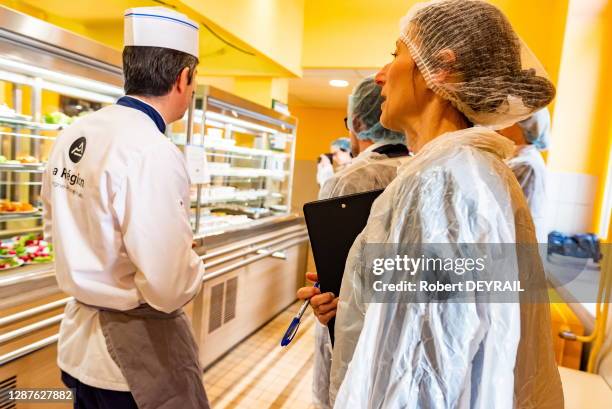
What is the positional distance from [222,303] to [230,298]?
11 cm

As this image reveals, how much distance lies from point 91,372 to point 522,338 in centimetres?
116

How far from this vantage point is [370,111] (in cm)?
176

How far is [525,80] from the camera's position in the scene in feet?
2.83

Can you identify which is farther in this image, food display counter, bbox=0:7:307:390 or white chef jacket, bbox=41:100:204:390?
food display counter, bbox=0:7:307:390

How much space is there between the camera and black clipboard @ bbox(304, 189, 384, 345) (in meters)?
1.00

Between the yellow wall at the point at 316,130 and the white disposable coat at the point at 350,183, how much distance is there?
551 cm

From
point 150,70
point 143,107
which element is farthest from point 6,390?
point 150,70

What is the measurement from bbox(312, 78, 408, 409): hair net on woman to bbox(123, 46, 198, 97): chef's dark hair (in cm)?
73

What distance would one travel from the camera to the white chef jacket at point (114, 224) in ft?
3.58

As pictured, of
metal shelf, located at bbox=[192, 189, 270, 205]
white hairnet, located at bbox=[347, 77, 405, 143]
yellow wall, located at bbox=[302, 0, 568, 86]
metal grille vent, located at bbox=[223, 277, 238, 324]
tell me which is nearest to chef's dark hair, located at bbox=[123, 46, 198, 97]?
white hairnet, located at bbox=[347, 77, 405, 143]

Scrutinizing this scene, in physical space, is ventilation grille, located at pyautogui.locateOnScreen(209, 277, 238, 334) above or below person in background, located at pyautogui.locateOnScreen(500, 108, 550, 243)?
below

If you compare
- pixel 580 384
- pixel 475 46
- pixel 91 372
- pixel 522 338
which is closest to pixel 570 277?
pixel 580 384

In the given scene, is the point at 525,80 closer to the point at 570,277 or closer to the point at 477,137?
the point at 477,137

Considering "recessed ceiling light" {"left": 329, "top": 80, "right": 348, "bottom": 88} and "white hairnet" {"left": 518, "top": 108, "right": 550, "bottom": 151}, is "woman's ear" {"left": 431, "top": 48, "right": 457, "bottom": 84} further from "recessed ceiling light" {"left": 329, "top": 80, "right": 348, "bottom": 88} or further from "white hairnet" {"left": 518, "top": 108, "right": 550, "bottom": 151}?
"recessed ceiling light" {"left": 329, "top": 80, "right": 348, "bottom": 88}
